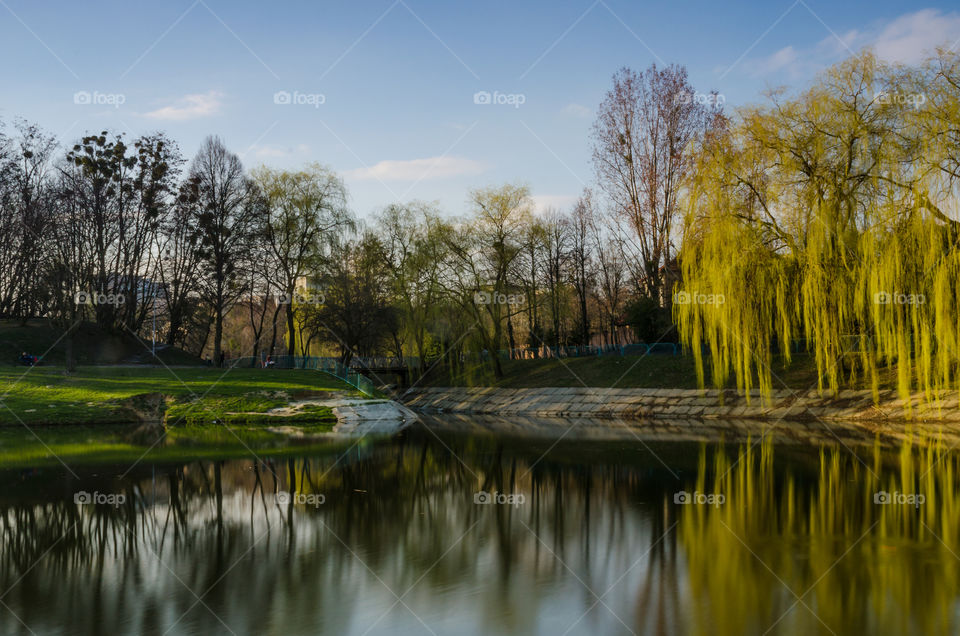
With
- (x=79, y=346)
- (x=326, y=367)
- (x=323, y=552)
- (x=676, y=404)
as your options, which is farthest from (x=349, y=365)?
(x=323, y=552)

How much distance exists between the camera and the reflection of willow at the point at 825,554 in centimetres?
641

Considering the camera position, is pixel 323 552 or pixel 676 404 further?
pixel 676 404

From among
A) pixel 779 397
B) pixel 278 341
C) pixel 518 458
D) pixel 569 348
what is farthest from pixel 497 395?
pixel 278 341

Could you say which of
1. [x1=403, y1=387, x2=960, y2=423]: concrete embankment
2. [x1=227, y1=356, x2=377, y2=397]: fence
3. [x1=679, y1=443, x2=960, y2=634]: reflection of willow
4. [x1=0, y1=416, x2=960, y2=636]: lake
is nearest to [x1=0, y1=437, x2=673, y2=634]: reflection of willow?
[x1=0, y1=416, x2=960, y2=636]: lake

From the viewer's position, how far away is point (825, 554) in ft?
27.6

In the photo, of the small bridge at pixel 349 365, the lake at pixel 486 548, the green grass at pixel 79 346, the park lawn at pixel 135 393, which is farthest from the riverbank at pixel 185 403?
the lake at pixel 486 548

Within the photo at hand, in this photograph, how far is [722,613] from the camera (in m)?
6.49

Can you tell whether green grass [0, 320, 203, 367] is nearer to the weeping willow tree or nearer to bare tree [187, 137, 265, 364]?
bare tree [187, 137, 265, 364]

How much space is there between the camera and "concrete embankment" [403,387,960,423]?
2520 cm

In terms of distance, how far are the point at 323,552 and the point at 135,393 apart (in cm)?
→ 2383

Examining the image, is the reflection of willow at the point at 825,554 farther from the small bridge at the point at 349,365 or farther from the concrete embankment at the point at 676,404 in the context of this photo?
the small bridge at the point at 349,365

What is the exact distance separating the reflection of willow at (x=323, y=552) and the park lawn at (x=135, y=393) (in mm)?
14860

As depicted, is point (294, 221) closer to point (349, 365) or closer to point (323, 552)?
point (349, 365)

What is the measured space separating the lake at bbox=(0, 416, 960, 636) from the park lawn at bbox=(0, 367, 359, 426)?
12.9m
